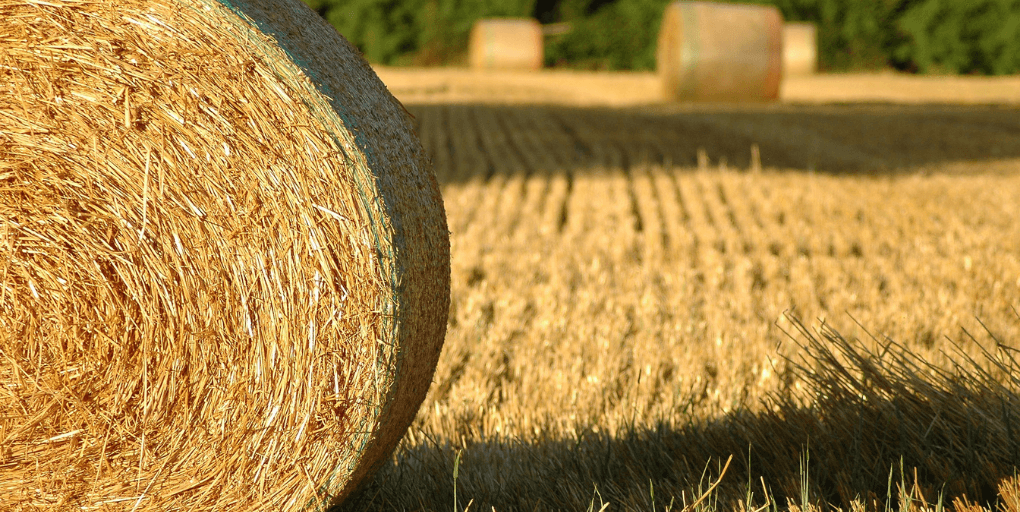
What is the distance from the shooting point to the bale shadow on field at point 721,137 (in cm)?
865

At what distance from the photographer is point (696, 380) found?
123 inches

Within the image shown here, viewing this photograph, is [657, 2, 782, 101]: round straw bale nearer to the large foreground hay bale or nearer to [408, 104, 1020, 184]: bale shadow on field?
[408, 104, 1020, 184]: bale shadow on field

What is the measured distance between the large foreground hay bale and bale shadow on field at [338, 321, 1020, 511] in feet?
1.34

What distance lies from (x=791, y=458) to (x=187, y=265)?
1.52 metres

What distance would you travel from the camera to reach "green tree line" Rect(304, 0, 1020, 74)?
A: 91.9ft

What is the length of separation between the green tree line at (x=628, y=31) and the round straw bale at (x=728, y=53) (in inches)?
562

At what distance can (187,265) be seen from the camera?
6.68ft

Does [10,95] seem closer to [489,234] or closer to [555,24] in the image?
[489,234]

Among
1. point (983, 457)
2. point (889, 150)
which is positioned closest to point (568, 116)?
point (889, 150)

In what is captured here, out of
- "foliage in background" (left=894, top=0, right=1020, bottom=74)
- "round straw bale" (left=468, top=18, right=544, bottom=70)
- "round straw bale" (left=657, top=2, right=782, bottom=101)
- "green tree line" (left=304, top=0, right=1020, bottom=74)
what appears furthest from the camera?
"green tree line" (left=304, top=0, right=1020, bottom=74)

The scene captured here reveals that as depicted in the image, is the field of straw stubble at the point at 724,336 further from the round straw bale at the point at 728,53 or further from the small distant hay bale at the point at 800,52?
the small distant hay bale at the point at 800,52

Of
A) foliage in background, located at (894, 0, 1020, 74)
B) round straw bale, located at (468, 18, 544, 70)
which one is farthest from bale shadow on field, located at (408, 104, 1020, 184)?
foliage in background, located at (894, 0, 1020, 74)

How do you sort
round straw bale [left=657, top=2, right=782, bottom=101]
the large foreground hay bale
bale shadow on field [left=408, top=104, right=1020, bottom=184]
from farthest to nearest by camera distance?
round straw bale [left=657, top=2, right=782, bottom=101] < bale shadow on field [left=408, top=104, right=1020, bottom=184] < the large foreground hay bale

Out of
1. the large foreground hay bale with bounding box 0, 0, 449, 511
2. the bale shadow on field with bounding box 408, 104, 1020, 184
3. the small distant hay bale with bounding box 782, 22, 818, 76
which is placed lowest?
the small distant hay bale with bounding box 782, 22, 818, 76
